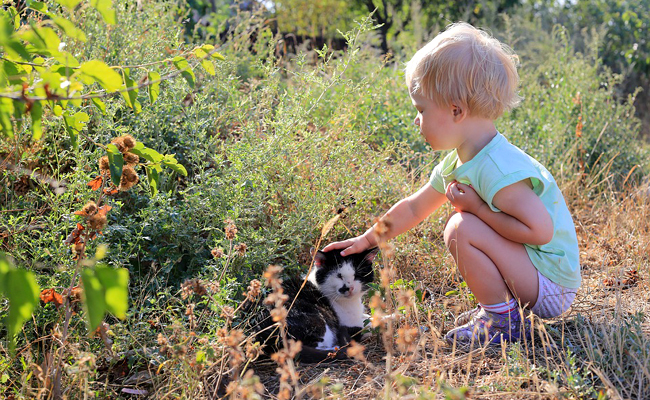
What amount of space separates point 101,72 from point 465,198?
61.6 inches

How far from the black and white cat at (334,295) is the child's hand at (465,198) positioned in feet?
1.66

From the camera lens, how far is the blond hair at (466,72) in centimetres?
228

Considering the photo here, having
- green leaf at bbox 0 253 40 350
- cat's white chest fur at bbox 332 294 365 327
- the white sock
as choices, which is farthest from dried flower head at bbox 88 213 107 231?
the white sock

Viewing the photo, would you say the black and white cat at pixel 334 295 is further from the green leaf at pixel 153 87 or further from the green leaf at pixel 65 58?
the green leaf at pixel 65 58

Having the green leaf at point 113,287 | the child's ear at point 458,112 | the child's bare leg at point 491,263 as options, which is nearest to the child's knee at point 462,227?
the child's bare leg at point 491,263

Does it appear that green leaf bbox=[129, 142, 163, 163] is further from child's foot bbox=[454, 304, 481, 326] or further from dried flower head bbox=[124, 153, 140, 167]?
child's foot bbox=[454, 304, 481, 326]

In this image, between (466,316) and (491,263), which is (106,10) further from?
(466,316)

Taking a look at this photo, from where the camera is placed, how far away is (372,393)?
77.7 inches

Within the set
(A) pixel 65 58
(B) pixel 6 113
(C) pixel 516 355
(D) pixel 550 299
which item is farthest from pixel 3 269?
(D) pixel 550 299

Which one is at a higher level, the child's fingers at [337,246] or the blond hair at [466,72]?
the blond hair at [466,72]

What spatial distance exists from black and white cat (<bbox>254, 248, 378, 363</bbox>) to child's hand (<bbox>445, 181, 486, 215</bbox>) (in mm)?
505

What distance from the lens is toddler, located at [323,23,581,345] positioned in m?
2.21

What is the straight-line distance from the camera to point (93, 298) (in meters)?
0.95

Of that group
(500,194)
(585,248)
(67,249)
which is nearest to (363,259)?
(500,194)
